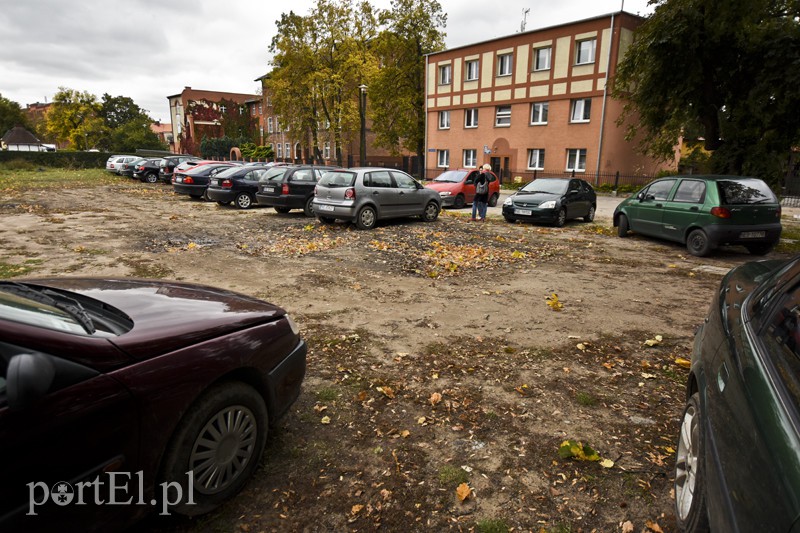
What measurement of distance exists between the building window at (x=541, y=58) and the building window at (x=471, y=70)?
5017 millimetres

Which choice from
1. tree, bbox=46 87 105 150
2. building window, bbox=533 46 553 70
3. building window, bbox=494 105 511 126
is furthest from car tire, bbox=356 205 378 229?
tree, bbox=46 87 105 150

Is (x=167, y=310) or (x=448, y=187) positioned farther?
(x=448, y=187)

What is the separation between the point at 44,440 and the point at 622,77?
18.0 metres

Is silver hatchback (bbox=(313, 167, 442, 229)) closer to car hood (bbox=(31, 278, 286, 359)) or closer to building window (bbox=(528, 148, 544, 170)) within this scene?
car hood (bbox=(31, 278, 286, 359))

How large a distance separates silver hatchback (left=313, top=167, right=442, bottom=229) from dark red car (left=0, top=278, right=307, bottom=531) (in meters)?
9.67

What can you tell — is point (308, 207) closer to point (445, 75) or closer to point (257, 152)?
point (445, 75)

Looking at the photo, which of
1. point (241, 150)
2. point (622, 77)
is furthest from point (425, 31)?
point (241, 150)

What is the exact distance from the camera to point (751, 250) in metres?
10.6

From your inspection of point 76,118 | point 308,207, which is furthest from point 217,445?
point 76,118

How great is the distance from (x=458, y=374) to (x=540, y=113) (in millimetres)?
32714

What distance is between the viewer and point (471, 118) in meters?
37.8

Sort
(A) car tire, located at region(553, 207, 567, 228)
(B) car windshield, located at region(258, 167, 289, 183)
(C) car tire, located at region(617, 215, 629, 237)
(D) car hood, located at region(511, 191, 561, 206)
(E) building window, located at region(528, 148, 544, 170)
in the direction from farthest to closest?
(E) building window, located at region(528, 148, 544, 170)
(B) car windshield, located at region(258, 167, 289, 183)
(D) car hood, located at region(511, 191, 561, 206)
(A) car tire, located at region(553, 207, 567, 228)
(C) car tire, located at region(617, 215, 629, 237)

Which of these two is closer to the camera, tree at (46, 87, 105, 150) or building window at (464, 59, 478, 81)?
building window at (464, 59, 478, 81)

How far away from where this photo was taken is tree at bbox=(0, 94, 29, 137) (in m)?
88.9
